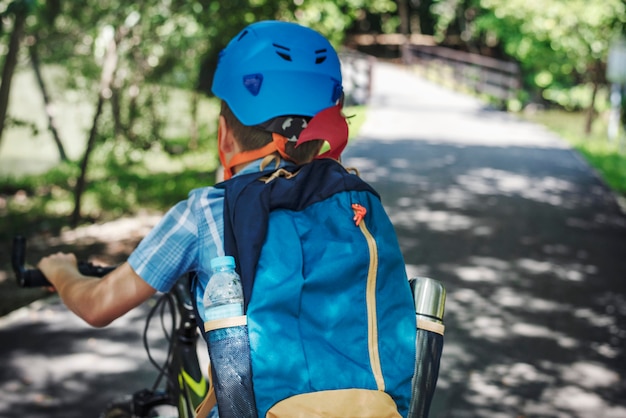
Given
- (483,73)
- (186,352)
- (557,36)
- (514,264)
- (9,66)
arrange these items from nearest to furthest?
1. (186,352)
2. (9,66)
3. (514,264)
4. (557,36)
5. (483,73)

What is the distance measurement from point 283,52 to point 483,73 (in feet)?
89.2

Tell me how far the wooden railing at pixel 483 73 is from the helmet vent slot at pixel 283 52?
942 inches

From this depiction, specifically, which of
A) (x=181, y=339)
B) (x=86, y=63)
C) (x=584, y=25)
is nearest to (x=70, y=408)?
(x=181, y=339)

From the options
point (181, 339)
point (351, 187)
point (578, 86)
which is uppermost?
point (351, 187)

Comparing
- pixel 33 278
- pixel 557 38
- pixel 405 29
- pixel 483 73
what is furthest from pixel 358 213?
pixel 405 29

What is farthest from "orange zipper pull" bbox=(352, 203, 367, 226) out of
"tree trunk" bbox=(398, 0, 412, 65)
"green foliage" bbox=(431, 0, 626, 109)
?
"tree trunk" bbox=(398, 0, 412, 65)

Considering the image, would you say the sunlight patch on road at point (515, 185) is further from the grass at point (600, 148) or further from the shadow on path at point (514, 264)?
the grass at point (600, 148)

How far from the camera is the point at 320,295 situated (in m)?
1.85

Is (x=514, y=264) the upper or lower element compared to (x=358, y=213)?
lower

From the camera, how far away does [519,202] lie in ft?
34.7

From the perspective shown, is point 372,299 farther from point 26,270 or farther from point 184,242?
point 26,270

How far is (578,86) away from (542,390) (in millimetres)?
22769

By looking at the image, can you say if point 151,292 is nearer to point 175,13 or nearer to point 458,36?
point 175,13

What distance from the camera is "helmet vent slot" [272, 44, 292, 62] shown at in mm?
2133
